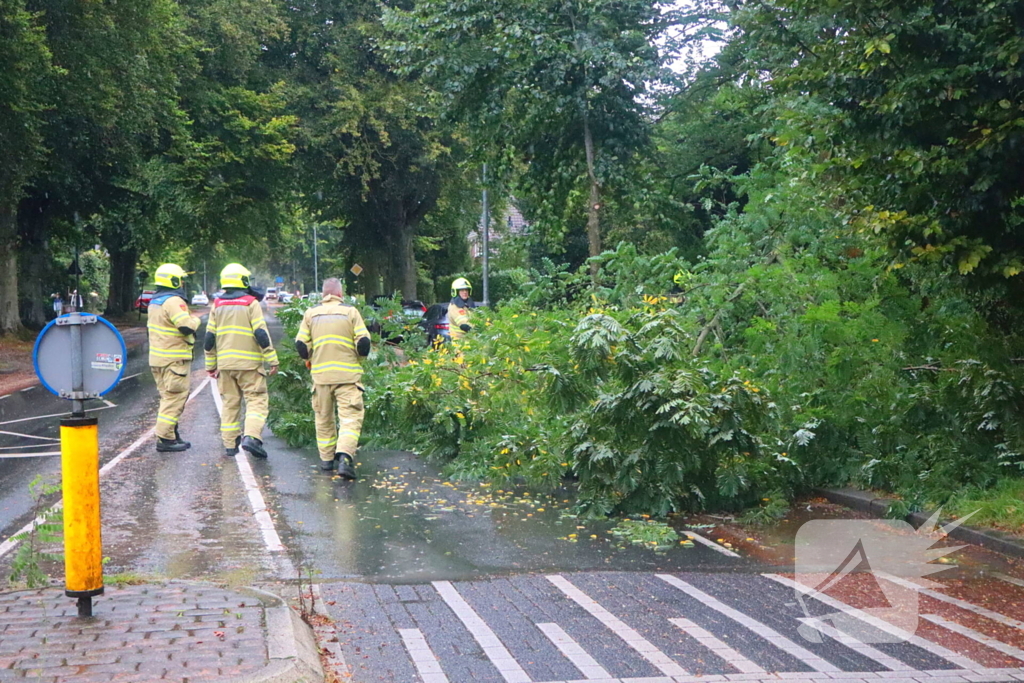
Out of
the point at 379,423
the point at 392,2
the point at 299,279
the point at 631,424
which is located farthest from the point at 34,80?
the point at 299,279

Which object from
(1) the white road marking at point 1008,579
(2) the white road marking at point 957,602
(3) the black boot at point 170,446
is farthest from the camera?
(3) the black boot at point 170,446

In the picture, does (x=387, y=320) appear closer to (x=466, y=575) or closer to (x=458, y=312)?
(x=458, y=312)

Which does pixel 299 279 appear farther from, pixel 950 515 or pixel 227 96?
pixel 950 515

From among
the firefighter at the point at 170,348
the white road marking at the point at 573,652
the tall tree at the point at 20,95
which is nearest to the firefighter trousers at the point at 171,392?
the firefighter at the point at 170,348

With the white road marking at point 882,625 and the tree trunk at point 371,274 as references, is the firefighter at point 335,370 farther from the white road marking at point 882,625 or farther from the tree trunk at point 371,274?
the tree trunk at point 371,274

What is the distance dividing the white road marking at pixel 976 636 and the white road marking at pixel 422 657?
2954 millimetres

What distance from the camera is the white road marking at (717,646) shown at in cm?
517

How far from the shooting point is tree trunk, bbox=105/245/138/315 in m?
50.3

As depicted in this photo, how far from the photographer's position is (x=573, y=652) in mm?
5359

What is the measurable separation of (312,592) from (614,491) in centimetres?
338

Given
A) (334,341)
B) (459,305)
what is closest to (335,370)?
(334,341)

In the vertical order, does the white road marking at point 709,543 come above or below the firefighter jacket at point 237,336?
below

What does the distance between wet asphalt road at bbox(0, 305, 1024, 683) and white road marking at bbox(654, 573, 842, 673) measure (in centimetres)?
1

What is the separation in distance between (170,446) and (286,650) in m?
7.29
